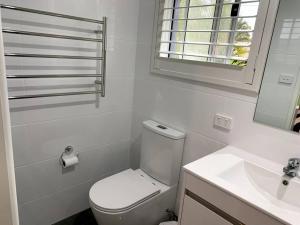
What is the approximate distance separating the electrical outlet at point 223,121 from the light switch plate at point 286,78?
349 mm

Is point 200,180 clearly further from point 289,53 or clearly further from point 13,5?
point 13,5

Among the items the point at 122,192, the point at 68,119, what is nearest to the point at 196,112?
the point at 122,192

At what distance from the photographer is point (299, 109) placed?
1180mm

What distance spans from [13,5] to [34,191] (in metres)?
1.28

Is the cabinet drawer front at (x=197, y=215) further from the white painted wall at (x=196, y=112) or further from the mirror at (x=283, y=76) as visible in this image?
the mirror at (x=283, y=76)

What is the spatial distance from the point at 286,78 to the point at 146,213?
124 cm

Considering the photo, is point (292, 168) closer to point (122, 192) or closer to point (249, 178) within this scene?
point (249, 178)

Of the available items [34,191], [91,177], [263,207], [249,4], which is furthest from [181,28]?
[34,191]

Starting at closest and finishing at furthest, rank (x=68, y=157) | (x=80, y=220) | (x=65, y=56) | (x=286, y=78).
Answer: (x=286, y=78) < (x=65, y=56) < (x=68, y=157) < (x=80, y=220)

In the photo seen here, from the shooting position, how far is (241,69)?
130 cm

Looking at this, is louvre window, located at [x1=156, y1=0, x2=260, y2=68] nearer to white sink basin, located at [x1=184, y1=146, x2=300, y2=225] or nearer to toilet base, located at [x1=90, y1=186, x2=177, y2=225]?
white sink basin, located at [x1=184, y1=146, x2=300, y2=225]

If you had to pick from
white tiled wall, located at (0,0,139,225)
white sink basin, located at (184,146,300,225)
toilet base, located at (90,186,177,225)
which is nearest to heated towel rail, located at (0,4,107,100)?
white tiled wall, located at (0,0,139,225)

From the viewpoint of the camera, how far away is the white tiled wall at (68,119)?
149 centimetres

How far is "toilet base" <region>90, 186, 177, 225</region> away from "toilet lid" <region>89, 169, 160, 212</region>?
36mm
